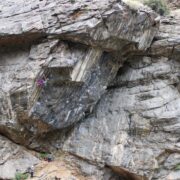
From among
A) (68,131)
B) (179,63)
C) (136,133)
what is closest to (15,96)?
(68,131)

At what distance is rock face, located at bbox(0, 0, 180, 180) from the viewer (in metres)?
11.3

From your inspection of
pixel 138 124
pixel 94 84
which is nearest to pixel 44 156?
pixel 94 84

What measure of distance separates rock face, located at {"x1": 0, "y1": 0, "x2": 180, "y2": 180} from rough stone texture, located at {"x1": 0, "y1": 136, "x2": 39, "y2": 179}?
179 millimetres

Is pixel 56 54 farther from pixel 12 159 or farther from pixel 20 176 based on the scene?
pixel 20 176

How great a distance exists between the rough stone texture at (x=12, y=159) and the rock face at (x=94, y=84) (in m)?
0.18

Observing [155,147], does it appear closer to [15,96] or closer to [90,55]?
[90,55]

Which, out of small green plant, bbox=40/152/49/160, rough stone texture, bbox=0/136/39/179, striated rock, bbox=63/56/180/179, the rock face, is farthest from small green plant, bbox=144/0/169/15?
rough stone texture, bbox=0/136/39/179

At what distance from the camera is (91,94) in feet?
41.3

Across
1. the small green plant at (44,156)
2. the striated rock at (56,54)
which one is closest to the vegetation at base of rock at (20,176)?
the small green plant at (44,156)

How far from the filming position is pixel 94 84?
1252 centimetres

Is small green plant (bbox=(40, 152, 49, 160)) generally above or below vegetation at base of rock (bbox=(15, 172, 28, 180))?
below

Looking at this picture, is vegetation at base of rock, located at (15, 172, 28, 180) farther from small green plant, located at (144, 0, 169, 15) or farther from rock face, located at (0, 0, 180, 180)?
small green plant, located at (144, 0, 169, 15)

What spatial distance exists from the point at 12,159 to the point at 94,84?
149 inches

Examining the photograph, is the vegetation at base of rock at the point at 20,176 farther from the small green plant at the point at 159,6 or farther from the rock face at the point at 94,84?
the small green plant at the point at 159,6
